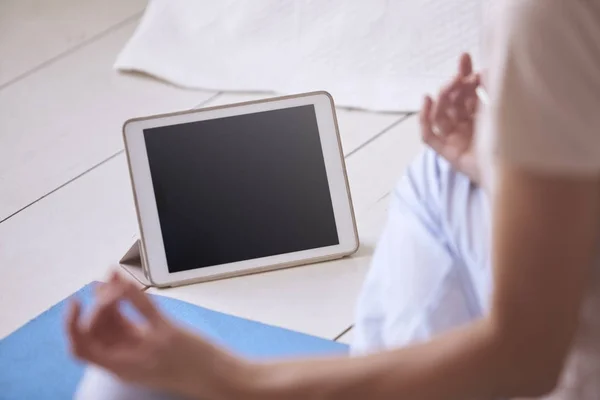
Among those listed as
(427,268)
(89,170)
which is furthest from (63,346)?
(427,268)

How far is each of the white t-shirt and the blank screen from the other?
724 mm

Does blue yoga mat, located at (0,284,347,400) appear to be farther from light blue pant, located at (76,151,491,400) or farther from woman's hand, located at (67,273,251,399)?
woman's hand, located at (67,273,251,399)

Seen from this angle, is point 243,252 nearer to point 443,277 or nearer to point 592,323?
point 443,277

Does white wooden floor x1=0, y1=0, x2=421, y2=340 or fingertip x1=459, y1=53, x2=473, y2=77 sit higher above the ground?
fingertip x1=459, y1=53, x2=473, y2=77

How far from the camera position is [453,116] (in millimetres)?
957

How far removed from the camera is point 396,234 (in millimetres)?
944

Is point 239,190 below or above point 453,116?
below

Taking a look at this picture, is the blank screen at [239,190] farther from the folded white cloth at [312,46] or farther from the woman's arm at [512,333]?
the woman's arm at [512,333]

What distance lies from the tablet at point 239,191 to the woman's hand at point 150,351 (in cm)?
62

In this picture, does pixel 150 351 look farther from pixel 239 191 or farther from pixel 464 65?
pixel 239 191

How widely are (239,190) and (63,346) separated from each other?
12.0 inches

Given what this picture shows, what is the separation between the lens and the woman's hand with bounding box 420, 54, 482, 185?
3.03ft

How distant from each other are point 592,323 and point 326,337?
0.55 meters

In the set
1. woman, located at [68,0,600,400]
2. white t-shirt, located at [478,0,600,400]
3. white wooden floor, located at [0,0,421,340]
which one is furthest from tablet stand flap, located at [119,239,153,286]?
white t-shirt, located at [478,0,600,400]
